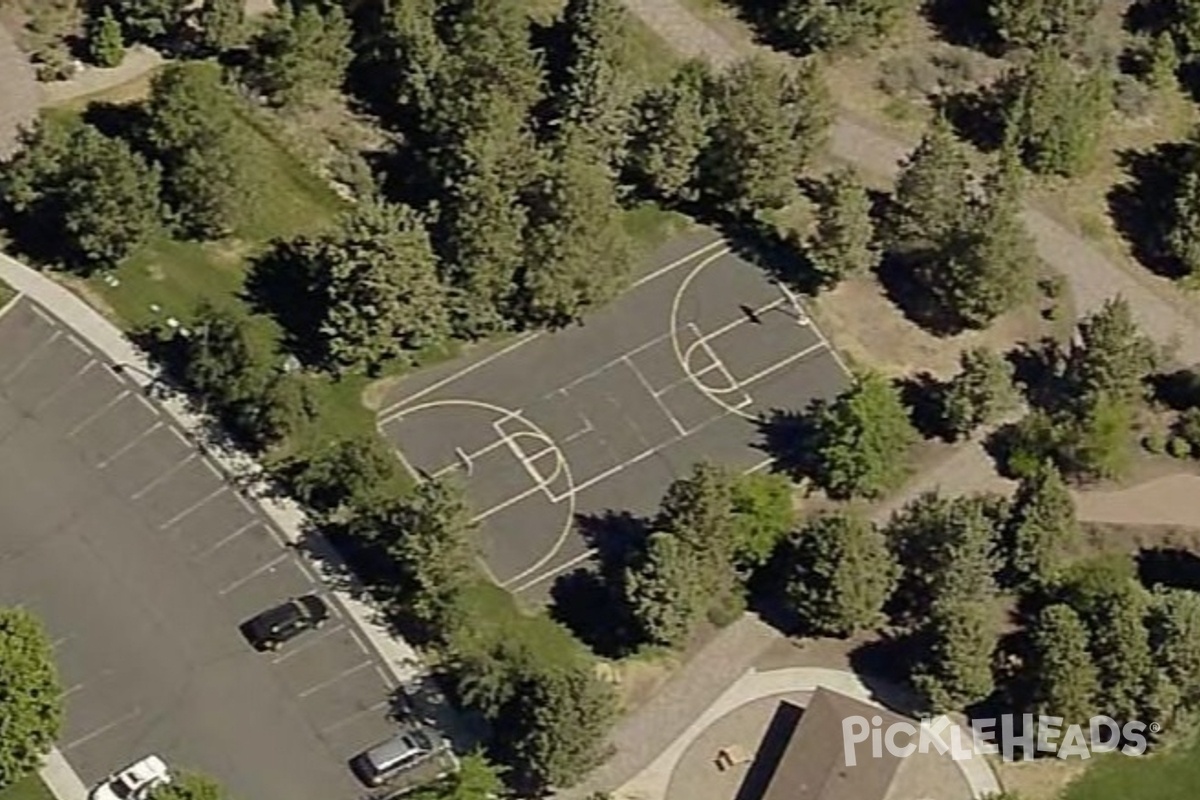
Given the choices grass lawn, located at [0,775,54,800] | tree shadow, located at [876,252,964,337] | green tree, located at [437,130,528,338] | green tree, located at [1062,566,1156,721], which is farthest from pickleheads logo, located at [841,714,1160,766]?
grass lawn, located at [0,775,54,800]

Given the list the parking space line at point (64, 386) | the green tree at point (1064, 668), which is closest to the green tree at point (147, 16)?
the parking space line at point (64, 386)

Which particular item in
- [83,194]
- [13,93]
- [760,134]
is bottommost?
[13,93]

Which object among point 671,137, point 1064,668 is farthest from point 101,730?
point 1064,668

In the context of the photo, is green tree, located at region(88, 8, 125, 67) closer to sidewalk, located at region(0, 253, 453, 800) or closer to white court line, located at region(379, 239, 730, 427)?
sidewalk, located at region(0, 253, 453, 800)

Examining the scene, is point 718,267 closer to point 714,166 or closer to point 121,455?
point 714,166

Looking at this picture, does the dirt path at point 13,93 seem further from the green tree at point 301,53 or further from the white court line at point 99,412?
the white court line at point 99,412

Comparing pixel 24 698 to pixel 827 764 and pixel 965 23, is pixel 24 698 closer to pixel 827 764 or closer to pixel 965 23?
pixel 827 764

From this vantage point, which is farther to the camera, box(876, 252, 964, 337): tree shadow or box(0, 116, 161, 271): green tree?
box(876, 252, 964, 337): tree shadow
